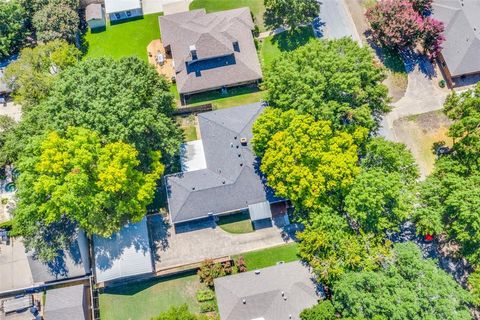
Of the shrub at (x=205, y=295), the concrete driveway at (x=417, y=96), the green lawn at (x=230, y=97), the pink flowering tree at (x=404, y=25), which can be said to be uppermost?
the pink flowering tree at (x=404, y=25)

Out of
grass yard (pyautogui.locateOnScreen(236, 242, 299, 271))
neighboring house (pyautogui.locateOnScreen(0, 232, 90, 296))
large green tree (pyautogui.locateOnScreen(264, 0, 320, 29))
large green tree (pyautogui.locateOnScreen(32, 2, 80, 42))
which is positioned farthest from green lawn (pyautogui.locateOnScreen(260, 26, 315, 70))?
neighboring house (pyautogui.locateOnScreen(0, 232, 90, 296))

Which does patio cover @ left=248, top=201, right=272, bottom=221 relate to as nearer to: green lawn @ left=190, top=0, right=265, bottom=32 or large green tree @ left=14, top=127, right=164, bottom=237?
large green tree @ left=14, top=127, right=164, bottom=237

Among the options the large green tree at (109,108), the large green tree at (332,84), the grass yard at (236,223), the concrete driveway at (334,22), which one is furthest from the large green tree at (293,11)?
the grass yard at (236,223)

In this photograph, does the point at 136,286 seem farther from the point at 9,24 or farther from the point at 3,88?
the point at 9,24

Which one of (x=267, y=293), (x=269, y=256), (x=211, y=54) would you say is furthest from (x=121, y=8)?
(x=267, y=293)

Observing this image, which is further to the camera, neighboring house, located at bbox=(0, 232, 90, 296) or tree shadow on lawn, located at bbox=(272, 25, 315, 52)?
tree shadow on lawn, located at bbox=(272, 25, 315, 52)

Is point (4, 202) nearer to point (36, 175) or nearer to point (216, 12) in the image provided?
point (36, 175)

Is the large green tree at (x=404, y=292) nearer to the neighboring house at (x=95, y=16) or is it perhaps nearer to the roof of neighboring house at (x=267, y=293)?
the roof of neighboring house at (x=267, y=293)
